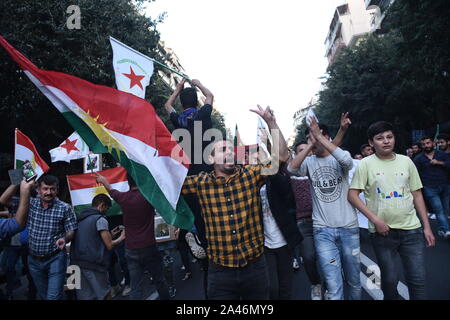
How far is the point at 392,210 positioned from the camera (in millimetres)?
3131

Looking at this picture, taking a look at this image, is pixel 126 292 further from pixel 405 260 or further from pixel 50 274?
pixel 405 260

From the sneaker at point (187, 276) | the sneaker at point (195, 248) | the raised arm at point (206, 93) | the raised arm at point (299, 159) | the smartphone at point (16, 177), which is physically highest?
the raised arm at point (206, 93)

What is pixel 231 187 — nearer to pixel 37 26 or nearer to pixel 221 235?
pixel 221 235

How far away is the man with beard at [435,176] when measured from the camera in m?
6.45

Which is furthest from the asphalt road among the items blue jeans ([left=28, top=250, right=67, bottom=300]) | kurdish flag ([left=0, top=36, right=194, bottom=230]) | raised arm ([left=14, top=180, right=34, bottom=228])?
raised arm ([left=14, top=180, right=34, bottom=228])

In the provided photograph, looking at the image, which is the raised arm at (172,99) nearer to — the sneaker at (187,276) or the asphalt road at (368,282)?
the asphalt road at (368,282)

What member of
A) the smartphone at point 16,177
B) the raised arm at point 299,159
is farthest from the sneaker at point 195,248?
the smartphone at point 16,177

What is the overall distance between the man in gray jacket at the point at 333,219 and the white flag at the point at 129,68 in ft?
6.66

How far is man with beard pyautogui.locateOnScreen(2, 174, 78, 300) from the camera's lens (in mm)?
3973

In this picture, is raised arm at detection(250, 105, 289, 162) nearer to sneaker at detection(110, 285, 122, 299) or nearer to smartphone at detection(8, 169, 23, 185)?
smartphone at detection(8, 169, 23, 185)

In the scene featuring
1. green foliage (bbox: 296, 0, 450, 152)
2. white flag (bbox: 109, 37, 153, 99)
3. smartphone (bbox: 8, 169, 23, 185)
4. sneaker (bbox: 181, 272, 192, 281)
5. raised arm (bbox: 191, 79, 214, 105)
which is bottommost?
sneaker (bbox: 181, 272, 192, 281)

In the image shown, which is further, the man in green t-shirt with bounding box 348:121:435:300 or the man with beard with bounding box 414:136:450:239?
the man with beard with bounding box 414:136:450:239

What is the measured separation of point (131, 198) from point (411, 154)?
873 centimetres

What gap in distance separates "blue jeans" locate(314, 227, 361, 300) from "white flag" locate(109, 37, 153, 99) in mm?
2522
